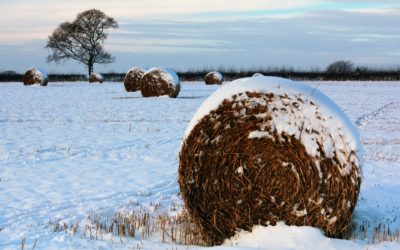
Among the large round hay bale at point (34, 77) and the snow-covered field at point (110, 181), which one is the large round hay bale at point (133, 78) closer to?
the large round hay bale at point (34, 77)

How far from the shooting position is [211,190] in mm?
5906

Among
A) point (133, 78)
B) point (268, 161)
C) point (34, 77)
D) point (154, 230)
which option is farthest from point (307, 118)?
point (34, 77)

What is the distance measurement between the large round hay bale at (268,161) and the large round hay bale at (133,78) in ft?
87.5

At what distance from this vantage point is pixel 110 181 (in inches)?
336

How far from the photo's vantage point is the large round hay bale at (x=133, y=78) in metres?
32.3

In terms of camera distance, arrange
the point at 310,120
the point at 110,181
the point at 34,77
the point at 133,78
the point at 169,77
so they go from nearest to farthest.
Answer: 1. the point at 310,120
2. the point at 110,181
3. the point at 169,77
4. the point at 133,78
5. the point at 34,77

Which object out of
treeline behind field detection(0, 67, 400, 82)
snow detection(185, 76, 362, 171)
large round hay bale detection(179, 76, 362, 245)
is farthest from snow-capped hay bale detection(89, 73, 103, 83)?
snow detection(185, 76, 362, 171)

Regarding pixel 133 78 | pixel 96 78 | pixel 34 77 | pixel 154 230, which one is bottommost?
pixel 154 230

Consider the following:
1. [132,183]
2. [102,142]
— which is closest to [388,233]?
[132,183]

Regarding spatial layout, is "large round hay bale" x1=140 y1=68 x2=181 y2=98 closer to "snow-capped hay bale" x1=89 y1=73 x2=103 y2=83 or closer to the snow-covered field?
the snow-covered field

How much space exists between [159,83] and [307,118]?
21902 millimetres

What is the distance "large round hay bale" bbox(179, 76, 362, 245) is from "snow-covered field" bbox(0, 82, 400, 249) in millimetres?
225

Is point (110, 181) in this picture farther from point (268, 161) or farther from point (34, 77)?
point (34, 77)

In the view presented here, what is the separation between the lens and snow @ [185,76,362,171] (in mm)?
5547
